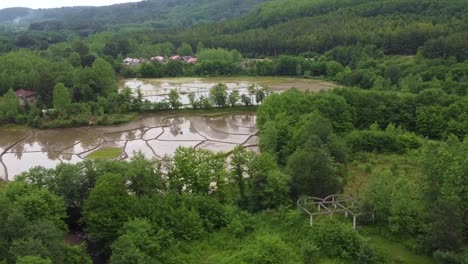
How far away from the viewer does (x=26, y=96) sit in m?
38.3

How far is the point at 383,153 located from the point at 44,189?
54.7ft

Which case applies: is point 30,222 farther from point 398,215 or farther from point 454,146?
point 454,146

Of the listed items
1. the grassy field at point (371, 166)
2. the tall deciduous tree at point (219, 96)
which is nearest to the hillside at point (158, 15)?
the tall deciduous tree at point (219, 96)

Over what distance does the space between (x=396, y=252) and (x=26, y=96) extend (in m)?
33.1

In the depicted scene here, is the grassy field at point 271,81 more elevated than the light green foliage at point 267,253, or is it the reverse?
the grassy field at point 271,81

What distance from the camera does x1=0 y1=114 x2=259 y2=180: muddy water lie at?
1067 inches

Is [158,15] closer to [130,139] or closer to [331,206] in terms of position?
[130,139]

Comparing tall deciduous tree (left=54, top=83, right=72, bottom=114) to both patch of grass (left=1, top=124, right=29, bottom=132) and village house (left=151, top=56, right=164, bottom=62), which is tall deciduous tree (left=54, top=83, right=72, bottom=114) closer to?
patch of grass (left=1, top=124, right=29, bottom=132)

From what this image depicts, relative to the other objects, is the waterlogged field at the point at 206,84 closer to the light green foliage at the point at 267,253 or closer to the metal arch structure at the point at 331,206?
the metal arch structure at the point at 331,206

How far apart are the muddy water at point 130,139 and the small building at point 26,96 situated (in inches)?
217

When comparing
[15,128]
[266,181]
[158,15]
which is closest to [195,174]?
[266,181]

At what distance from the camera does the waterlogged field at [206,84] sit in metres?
44.0

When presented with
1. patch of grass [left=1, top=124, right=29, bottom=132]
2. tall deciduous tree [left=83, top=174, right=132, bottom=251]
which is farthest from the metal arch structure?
patch of grass [left=1, top=124, right=29, bottom=132]

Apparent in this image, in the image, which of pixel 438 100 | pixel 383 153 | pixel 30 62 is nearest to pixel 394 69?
pixel 438 100
